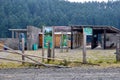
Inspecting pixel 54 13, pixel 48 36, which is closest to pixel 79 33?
pixel 48 36

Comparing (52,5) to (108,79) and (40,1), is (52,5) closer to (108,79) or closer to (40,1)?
(40,1)

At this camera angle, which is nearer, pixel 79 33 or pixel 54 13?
pixel 79 33

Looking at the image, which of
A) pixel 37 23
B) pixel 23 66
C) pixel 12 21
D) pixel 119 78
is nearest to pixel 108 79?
pixel 119 78

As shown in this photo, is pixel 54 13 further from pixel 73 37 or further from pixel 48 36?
pixel 48 36

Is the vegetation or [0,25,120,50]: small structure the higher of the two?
the vegetation

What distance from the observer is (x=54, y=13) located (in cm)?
11044

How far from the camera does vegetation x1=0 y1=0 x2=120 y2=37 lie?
95.4 meters

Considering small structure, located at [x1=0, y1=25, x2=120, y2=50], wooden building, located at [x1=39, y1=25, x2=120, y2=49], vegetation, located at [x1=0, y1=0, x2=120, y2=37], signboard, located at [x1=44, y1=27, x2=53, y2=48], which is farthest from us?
vegetation, located at [x1=0, y1=0, x2=120, y2=37]

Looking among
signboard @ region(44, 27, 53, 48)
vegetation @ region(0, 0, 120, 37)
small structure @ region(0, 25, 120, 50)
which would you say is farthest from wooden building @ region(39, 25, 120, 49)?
vegetation @ region(0, 0, 120, 37)

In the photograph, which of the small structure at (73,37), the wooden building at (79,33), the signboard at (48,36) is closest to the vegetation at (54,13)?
the wooden building at (79,33)

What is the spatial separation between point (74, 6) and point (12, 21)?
39.0 meters

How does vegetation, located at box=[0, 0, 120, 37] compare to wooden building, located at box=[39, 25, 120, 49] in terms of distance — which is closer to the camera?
wooden building, located at box=[39, 25, 120, 49]

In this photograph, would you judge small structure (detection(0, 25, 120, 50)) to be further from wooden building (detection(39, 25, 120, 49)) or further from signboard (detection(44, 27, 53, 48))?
signboard (detection(44, 27, 53, 48))

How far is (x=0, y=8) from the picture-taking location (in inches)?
3888
